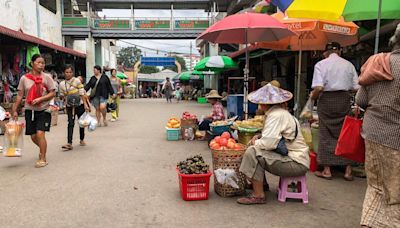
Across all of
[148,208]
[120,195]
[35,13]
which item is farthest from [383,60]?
[35,13]

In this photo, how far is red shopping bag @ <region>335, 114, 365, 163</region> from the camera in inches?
126

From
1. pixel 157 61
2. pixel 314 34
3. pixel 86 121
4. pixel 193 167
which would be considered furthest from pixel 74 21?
pixel 193 167

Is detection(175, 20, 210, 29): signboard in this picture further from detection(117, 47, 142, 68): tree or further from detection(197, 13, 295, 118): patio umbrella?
detection(117, 47, 142, 68): tree

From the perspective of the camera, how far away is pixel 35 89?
5.67 metres

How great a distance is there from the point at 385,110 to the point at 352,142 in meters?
0.51

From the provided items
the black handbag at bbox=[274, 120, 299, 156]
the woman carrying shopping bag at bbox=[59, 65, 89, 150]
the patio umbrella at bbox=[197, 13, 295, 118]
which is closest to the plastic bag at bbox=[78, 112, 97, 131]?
the woman carrying shopping bag at bbox=[59, 65, 89, 150]

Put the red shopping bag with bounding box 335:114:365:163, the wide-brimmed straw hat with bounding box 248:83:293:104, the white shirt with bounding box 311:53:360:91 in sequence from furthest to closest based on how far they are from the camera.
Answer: the white shirt with bounding box 311:53:360:91, the wide-brimmed straw hat with bounding box 248:83:293:104, the red shopping bag with bounding box 335:114:365:163

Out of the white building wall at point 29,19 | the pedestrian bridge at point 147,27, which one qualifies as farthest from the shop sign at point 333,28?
the pedestrian bridge at point 147,27

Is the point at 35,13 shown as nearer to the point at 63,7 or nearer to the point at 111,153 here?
the point at 63,7

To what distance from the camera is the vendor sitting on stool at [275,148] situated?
3.88m

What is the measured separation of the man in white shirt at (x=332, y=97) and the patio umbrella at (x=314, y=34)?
100 cm

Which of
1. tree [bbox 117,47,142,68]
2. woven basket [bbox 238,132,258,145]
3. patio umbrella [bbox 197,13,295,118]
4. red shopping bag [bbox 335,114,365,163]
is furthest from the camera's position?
tree [bbox 117,47,142,68]

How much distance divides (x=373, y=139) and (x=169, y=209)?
2.26 m

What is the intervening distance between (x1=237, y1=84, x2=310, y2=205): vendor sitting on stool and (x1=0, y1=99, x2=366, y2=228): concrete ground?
1.48 feet
